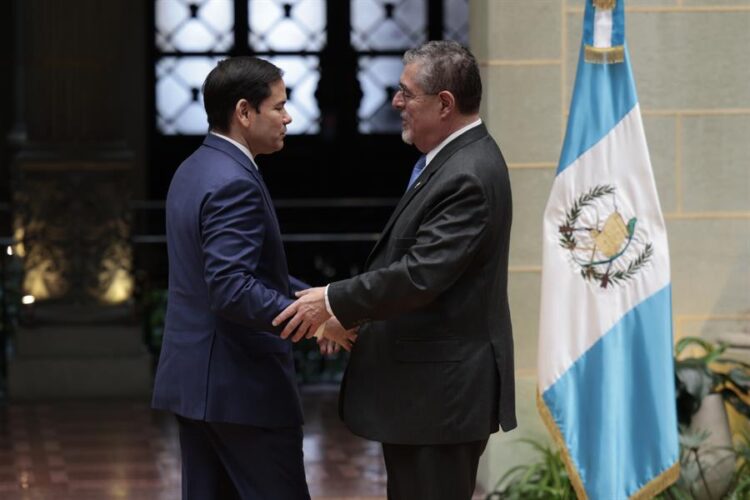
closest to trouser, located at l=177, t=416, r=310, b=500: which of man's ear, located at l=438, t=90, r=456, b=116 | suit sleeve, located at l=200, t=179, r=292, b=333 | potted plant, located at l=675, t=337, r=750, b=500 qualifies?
suit sleeve, located at l=200, t=179, r=292, b=333

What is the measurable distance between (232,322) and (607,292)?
82.8 inches

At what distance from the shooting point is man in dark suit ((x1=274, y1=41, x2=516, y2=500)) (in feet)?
13.4

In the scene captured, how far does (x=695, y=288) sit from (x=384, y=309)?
2.91 metres

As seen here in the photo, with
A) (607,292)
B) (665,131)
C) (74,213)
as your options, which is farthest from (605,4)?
(74,213)

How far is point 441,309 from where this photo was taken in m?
4.12

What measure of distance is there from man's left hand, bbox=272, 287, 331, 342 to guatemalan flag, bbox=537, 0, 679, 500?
72.8 inches

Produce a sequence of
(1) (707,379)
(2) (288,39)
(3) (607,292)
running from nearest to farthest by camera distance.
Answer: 1. (3) (607,292)
2. (1) (707,379)
3. (2) (288,39)

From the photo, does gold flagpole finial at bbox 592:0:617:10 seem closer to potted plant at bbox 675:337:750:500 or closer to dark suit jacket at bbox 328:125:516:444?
potted plant at bbox 675:337:750:500

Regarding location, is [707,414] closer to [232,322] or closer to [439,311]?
[439,311]

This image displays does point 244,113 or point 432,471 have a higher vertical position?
point 244,113

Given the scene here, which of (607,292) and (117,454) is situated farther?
(117,454)

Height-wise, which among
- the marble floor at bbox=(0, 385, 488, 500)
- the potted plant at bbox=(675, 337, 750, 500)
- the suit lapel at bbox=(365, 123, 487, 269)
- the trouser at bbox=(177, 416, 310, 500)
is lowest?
the marble floor at bbox=(0, 385, 488, 500)

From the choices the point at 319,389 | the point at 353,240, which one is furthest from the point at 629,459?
the point at 353,240

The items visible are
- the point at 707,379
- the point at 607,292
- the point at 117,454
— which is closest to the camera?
the point at 607,292
